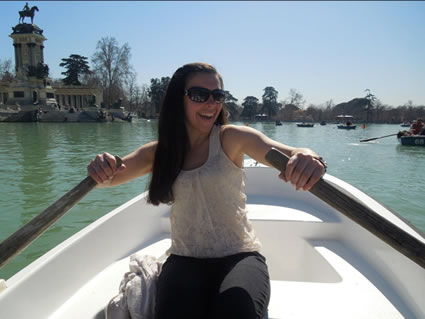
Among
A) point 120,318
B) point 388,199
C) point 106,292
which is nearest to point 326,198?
point 120,318

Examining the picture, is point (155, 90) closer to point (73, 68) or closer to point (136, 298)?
point (73, 68)

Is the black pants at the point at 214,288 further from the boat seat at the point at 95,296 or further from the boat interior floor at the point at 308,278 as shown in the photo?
the boat seat at the point at 95,296

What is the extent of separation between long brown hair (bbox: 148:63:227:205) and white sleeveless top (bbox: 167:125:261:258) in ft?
0.25

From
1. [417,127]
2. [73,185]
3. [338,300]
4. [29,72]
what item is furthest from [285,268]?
[29,72]

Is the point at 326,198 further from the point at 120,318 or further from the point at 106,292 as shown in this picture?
the point at 106,292

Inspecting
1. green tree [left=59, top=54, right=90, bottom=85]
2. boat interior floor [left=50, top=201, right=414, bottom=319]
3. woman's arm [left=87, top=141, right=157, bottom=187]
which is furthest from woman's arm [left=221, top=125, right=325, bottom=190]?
green tree [left=59, top=54, right=90, bottom=85]

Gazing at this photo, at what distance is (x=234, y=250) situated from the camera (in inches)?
56.5

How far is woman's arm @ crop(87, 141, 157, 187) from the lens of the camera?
55.2 inches

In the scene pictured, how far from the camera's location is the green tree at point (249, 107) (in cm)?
8319

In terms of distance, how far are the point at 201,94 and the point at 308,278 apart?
156 cm

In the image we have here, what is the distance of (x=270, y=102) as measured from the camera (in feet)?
284

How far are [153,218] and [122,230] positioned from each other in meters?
0.43

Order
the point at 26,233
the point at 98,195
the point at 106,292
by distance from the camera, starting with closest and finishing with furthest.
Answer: the point at 26,233 < the point at 106,292 < the point at 98,195

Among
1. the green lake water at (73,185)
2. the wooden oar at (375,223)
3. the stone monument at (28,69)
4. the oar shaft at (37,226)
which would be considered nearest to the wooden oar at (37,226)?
the oar shaft at (37,226)
